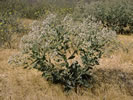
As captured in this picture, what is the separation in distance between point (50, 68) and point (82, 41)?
724 millimetres

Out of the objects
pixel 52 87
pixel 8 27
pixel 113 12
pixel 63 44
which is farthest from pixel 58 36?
pixel 113 12

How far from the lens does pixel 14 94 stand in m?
2.64

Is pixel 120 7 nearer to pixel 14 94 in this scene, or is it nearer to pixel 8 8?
pixel 8 8

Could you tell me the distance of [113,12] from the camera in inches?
379

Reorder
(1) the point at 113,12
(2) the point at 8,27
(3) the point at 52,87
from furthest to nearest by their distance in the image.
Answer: (1) the point at 113,12 < (2) the point at 8,27 < (3) the point at 52,87

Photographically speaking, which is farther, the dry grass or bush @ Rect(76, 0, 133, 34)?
bush @ Rect(76, 0, 133, 34)

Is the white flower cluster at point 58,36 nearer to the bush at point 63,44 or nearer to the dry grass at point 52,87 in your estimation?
the bush at point 63,44

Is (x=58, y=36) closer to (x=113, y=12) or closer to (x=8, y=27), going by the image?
(x=8, y=27)

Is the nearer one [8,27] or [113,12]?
[8,27]

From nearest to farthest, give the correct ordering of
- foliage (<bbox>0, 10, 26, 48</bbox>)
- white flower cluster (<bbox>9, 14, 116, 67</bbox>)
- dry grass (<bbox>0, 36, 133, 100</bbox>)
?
white flower cluster (<bbox>9, 14, 116, 67</bbox>)
dry grass (<bbox>0, 36, 133, 100</bbox>)
foliage (<bbox>0, 10, 26, 48</bbox>)

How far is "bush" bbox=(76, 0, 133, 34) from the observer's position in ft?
31.2

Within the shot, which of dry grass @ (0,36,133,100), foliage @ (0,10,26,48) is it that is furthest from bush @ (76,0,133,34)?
dry grass @ (0,36,133,100)

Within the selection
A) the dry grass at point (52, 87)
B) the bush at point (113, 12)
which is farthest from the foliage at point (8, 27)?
the bush at point (113, 12)

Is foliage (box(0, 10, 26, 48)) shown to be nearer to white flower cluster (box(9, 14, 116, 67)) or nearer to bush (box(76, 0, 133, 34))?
white flower cluster (box(9, 14, 116, 67))
